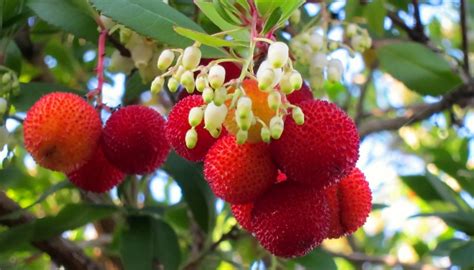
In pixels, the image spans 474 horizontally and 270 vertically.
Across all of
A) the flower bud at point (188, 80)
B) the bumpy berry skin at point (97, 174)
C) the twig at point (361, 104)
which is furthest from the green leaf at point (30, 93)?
the twig at point (361, 104)

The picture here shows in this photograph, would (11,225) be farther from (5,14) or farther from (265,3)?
(265,3)

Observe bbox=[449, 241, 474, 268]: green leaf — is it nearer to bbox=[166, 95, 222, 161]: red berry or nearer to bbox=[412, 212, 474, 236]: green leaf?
bbox=[412, 212, 474, 236]: green leaf

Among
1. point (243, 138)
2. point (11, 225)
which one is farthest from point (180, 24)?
point (11, 225)

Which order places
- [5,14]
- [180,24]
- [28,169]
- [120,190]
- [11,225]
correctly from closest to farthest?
1. [180,24]
2. [5,14]
3. [11,225]
4. [120,190]
5. [28,169]

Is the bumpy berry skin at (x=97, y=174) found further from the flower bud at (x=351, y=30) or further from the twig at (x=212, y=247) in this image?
the flower bud at (x=351, y=30)

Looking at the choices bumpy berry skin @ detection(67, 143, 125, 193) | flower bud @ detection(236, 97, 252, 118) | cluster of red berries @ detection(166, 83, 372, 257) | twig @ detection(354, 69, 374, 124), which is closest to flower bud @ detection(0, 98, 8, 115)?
bumpy berry skin @ detection(67, 143, 125, 193)

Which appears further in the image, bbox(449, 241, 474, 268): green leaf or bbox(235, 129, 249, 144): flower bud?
bbox(449, 241, 474, 268): green leaf
